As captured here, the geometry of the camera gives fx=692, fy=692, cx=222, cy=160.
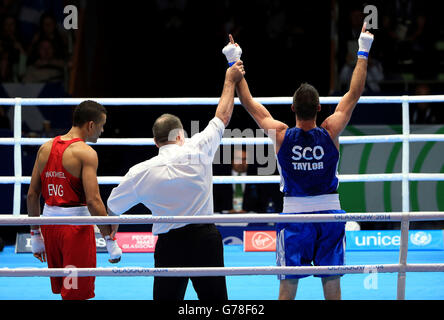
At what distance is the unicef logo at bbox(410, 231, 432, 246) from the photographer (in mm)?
6477

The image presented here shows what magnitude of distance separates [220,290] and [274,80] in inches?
276

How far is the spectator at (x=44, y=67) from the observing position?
9.45m

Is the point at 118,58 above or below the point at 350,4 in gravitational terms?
below

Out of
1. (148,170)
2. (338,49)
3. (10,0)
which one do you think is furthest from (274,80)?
(148,170)

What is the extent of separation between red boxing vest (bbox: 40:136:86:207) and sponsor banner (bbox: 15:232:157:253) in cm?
244

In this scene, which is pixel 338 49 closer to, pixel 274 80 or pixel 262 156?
pixel 274 80

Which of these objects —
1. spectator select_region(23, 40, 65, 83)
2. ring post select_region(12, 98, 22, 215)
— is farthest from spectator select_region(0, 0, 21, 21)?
ring post select_region(12, 98, 22, 215)

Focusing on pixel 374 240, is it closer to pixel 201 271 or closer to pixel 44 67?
pixel 201 271

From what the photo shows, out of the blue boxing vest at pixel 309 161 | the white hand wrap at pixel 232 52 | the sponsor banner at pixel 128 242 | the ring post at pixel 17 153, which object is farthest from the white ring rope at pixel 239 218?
the sponsor banner at pixel 128 242

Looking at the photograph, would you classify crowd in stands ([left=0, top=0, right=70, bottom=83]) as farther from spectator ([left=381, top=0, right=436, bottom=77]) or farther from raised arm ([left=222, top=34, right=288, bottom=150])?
raised arm ([left=222, top=34, right=288, bottom=150])

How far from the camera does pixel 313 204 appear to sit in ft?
12.0

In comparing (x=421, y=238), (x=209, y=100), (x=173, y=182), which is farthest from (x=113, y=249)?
(x=421, y=238)

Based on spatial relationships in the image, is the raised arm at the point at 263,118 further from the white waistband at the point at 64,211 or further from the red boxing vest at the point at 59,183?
the white waistband at the point at 64,211

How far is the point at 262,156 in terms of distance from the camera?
7453mm
